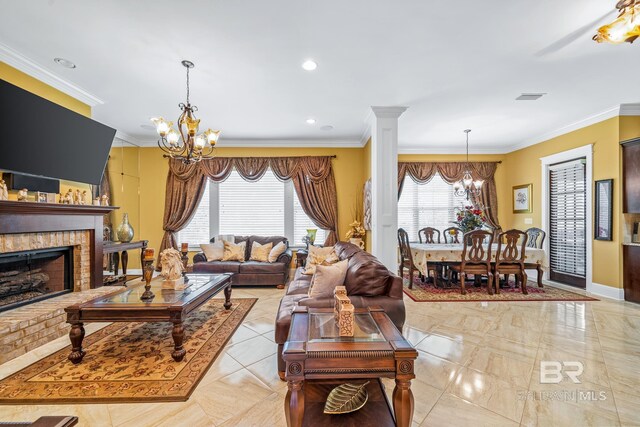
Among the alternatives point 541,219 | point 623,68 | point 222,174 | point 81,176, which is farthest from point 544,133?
point 81,176

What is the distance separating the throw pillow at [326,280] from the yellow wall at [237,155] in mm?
3703

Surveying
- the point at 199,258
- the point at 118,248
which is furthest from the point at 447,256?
the point at 118,248

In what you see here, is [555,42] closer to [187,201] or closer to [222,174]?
[222,174]

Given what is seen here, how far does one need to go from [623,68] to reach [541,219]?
3.35 m

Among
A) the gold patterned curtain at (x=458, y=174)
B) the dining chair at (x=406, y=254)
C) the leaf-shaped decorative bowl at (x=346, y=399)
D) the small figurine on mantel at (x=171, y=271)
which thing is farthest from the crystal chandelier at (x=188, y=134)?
the gold patterned curtain at (x=458, y=174)

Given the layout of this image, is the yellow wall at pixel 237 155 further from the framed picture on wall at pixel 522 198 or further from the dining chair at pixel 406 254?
the framed picture on wall at pixel 522 198

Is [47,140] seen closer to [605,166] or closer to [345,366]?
[345,366]

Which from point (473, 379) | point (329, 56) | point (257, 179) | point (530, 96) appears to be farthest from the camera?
point (257, 179)

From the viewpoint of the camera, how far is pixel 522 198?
6.29 metres

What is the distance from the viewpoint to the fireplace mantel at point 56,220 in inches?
113

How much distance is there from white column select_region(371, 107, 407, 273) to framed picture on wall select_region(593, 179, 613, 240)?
3381 millimetres

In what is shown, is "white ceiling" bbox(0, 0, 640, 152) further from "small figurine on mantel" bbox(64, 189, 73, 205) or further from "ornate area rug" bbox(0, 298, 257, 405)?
"ornate area rug" bbox(0, 298, 257, 405)

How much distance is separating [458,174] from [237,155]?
17.1ft

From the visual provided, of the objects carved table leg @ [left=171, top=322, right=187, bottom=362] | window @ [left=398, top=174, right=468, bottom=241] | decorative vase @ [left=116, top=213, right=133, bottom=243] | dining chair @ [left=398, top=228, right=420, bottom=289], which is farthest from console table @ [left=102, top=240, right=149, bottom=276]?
window @ [left=398, top=174, right=468, bottom=241]
